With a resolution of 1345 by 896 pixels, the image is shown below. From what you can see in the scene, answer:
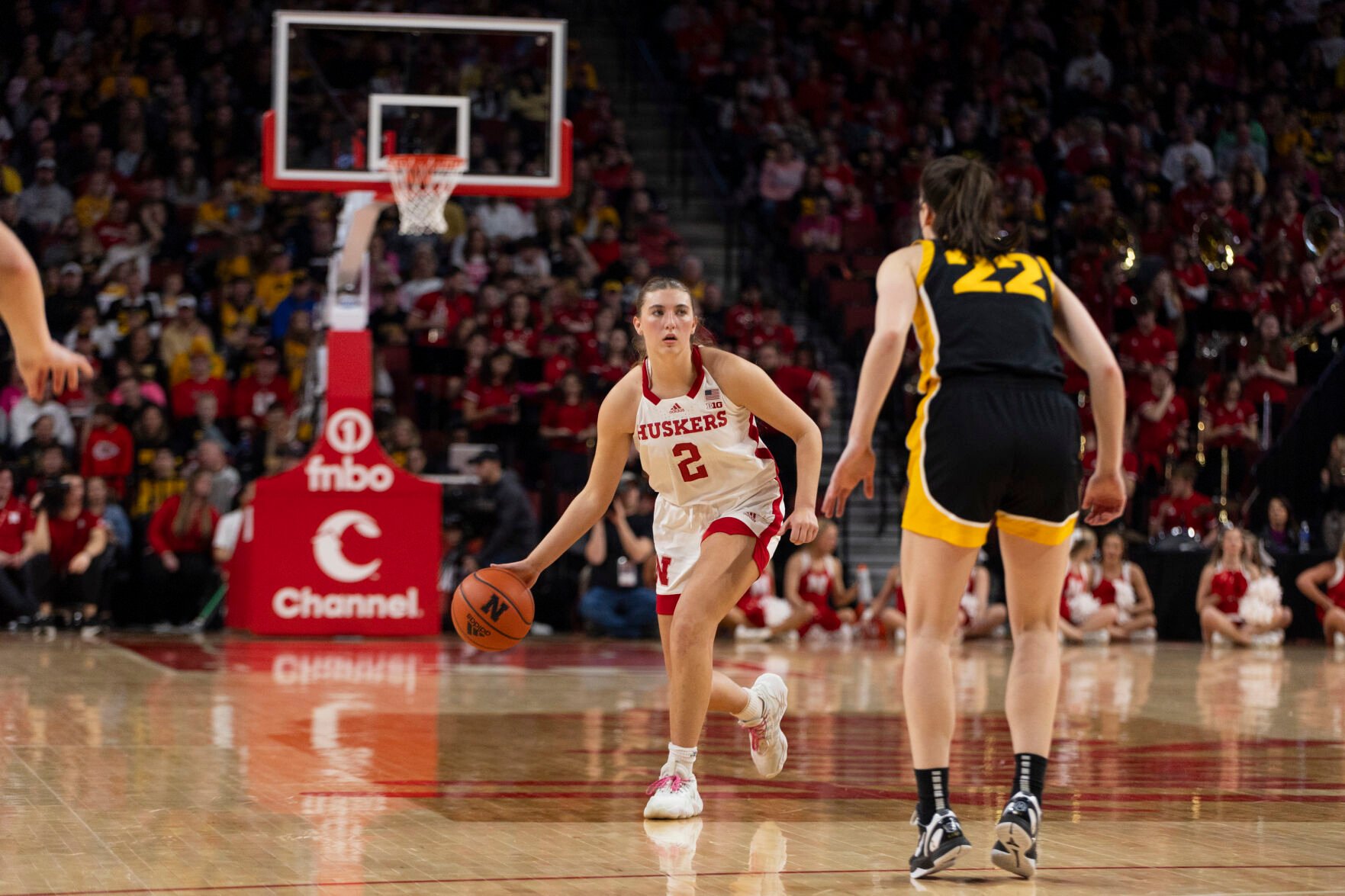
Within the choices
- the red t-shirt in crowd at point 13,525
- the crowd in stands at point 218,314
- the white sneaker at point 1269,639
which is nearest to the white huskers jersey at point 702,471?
the crowd in stands at point 218,314

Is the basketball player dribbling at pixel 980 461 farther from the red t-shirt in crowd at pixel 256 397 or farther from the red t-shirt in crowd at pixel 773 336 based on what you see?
the red t-shirt in crowd at pixel 773 336

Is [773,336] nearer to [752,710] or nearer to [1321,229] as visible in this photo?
[1321,229]

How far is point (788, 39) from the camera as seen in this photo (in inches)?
854

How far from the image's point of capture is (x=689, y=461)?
576cm

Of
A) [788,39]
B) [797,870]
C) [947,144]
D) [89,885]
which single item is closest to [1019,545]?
[797,870]

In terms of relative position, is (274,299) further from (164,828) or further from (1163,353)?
(164,828)

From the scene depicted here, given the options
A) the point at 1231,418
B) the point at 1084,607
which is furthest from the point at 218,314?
A: the point at 1231,418

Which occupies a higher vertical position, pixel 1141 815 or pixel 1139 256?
pixel 1139 256

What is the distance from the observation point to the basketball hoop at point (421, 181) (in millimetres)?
12688

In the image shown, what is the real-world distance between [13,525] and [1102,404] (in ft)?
37.3

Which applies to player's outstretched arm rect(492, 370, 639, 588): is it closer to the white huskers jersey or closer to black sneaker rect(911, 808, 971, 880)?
the white huskers jersey

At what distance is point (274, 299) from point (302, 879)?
12880mm

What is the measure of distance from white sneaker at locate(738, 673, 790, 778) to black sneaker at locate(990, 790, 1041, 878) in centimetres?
161

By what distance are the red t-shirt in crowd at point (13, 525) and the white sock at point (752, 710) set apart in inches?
380
